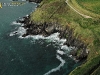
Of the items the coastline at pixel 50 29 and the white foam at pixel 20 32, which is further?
the white foam at pixel 20 32

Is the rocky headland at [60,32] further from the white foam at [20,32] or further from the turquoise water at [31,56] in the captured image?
the turquoise water at [31,56]

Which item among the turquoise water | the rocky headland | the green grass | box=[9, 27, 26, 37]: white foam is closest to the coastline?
the rocky headland

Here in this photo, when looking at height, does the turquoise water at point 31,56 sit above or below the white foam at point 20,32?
below

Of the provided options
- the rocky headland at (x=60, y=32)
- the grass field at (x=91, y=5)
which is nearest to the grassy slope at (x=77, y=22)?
the rocky headland at (x=60, y=32)

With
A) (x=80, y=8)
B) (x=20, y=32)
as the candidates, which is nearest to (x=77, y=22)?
(x=80, y=8)

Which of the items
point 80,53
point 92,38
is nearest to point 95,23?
point 92,38

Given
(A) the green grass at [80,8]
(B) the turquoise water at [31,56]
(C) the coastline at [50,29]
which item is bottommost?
(B) the turquoise water at [31,56]

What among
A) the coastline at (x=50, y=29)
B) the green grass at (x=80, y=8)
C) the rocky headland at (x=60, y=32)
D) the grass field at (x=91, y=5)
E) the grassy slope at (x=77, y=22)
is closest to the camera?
the grassy slope at (x=77, y=22)
